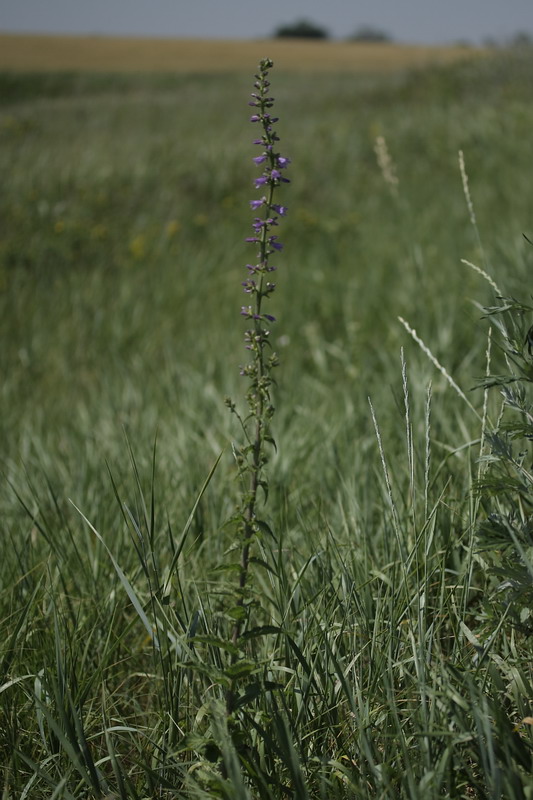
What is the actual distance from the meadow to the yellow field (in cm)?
1628

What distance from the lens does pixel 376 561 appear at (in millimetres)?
1524

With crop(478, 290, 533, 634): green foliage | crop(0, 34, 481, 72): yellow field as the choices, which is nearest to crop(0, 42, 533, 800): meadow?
crop(478, 290, 533, 634): green foliage

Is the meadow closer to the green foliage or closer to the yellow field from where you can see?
the green foliage

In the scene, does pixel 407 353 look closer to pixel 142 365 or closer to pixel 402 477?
pixel 402 477

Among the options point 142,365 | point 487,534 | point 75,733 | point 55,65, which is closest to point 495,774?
point 487,534

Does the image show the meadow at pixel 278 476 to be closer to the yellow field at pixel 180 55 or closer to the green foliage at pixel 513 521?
the green foliage at pixel 513 521

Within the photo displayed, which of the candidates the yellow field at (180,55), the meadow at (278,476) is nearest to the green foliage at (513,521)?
the meadow at (278,476)

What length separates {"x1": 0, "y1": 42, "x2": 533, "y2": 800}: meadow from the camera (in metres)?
1.06

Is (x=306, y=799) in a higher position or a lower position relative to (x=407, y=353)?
lower

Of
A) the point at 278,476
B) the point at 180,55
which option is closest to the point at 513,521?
the point at 278,476

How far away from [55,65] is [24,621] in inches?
979

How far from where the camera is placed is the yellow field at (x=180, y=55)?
24.4 meters

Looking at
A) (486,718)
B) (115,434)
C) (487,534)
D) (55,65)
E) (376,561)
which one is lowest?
(115,434)

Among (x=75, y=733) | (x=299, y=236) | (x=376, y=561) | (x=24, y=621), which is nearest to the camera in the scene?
(x=75, y=733)
